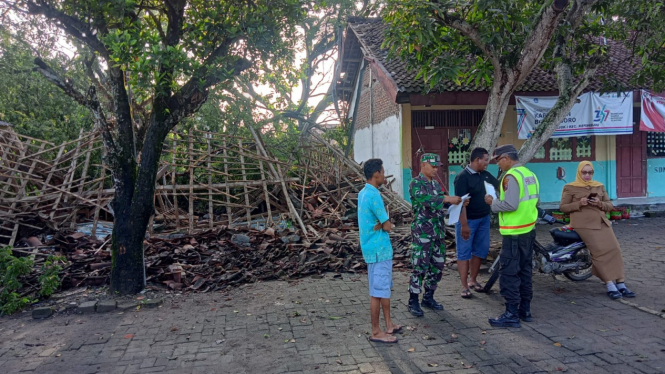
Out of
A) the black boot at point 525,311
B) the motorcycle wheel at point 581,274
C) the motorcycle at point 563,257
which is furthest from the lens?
the motorcycle wheel at point 581,274

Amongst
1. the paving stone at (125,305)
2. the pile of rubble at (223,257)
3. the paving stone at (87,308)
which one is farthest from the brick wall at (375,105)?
the paving stone at (87,308)

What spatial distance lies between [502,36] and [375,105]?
7531 millimetres

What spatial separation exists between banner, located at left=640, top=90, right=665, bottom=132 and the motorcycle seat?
909 cm

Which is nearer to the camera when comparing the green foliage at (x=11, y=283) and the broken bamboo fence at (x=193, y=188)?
the green foliage at (x=11, y=283)

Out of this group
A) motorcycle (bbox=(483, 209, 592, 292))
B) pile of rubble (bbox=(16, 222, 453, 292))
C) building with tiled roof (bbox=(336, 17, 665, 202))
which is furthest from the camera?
building with tiled roof (bbox=(336, 17, 665, 202))

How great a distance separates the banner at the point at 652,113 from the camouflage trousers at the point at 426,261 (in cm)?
1107

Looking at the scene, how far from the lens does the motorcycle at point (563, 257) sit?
5.92m

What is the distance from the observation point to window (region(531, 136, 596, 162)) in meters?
13.4

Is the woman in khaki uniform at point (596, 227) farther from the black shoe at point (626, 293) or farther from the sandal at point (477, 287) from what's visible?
the sandal at point (477, 287)

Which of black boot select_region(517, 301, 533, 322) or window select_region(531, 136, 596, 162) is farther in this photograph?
window select_region(531, 136, 596, 162)

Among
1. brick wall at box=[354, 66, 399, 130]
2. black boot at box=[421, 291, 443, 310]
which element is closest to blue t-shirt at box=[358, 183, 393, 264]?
black boot at box=[421, 291, 443, 310]

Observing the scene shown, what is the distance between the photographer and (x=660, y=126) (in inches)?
515

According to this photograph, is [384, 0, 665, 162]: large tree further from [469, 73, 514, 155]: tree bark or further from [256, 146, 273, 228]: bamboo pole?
[256, 146, 273, 228]: bamboo pole

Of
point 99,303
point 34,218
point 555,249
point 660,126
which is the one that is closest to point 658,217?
point 660,126
